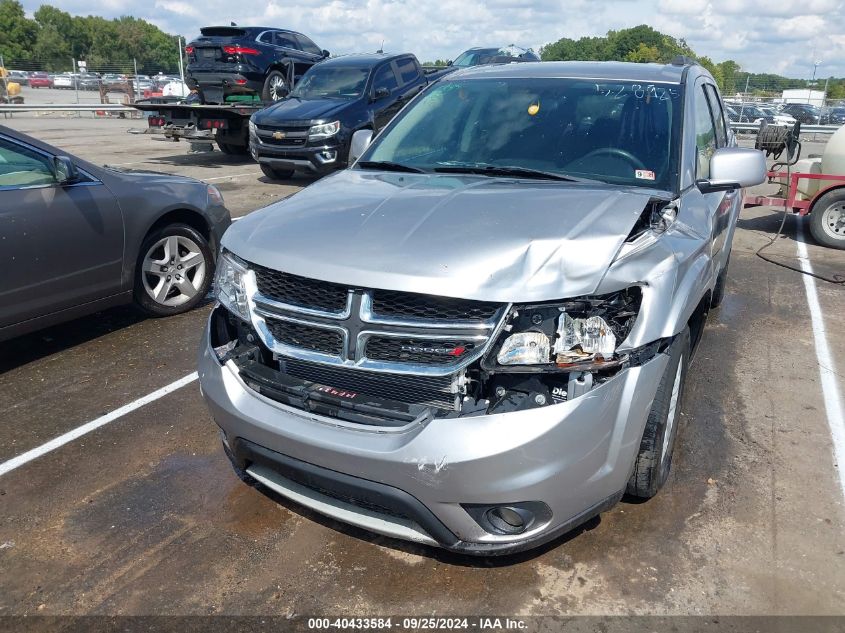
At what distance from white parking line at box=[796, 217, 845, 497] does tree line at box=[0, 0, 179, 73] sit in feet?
256

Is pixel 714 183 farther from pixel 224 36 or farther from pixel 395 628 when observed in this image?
pixel 224 36

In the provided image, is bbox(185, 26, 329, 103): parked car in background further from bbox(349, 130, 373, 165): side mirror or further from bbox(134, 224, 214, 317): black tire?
bbox(349, 130, 373, 165): side mirror

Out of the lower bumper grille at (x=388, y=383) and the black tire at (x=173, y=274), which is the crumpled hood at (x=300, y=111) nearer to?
the black tire at (x=173, y=274)

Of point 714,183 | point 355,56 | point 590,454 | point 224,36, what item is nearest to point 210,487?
point 590,454

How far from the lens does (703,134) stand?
4.16m

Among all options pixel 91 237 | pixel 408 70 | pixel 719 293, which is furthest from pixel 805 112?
pixel 91 237

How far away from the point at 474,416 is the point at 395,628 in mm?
832

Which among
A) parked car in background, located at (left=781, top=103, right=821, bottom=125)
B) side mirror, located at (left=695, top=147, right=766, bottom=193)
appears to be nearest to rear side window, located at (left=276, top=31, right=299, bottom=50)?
side mirror, located at (left=695, top=147, right=766, bottom=193)

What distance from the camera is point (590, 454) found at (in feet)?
8.03

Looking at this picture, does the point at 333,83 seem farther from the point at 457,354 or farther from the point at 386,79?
the point at 457,354

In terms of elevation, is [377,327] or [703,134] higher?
[703,134]

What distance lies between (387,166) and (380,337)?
164 cm

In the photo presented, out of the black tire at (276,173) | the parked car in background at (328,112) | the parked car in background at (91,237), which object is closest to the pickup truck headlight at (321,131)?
the parked car in background at (328,112)

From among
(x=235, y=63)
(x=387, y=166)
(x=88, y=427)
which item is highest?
(x=235, y=63)
